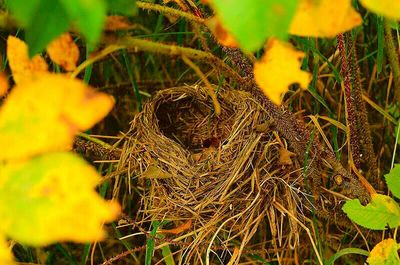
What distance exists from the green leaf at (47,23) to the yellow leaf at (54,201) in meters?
0.08

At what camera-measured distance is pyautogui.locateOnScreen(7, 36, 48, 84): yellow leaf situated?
1.99 feet

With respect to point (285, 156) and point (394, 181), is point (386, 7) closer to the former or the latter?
point (394, 181)

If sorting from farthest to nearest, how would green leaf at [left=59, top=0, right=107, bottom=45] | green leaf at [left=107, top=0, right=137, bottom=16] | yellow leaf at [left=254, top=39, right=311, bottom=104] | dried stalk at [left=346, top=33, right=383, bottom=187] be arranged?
1. dried stalk at [left=346, top=33, right=383, bottom=187]
2. yellow leaf at [left=254, top=39, right=311, bottom=104]
3. green leaf at [left=107, top=0, right=137, bottom=16]
4. green leaf at [left=59, top=0, right=107, bottom=45]

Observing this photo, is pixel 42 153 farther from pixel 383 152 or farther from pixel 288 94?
pixel 383 152

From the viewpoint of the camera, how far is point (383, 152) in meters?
1.61

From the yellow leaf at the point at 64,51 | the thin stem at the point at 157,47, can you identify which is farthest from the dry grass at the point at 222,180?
the yellow leaf at the point at 64,51

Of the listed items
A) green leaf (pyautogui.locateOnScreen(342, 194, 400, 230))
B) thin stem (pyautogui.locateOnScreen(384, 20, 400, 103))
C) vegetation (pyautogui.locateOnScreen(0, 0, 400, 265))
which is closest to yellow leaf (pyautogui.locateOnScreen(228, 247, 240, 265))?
vegetation (pyautogui.locateOnScreen(0, 0, 400, 265))

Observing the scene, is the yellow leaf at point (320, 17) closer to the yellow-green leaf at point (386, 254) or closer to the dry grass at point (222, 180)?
the yellow-green leaf at point (386, 254)

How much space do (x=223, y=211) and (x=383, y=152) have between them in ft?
1.76

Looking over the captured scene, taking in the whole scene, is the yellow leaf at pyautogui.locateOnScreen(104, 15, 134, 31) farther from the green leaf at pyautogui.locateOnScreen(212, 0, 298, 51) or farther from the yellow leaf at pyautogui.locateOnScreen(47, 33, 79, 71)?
the green leaf at pyautogui.locateOnScreen(212, 0, 298, 51)

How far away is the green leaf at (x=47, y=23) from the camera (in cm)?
50

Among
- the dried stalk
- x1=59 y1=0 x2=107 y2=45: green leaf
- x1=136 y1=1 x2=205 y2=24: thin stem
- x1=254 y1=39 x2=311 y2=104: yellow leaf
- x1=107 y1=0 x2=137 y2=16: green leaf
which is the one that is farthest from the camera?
the dried stalk

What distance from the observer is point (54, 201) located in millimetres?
466

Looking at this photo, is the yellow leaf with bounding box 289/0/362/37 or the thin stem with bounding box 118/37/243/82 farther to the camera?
the thin stem with bounding box 118/37/243/82
